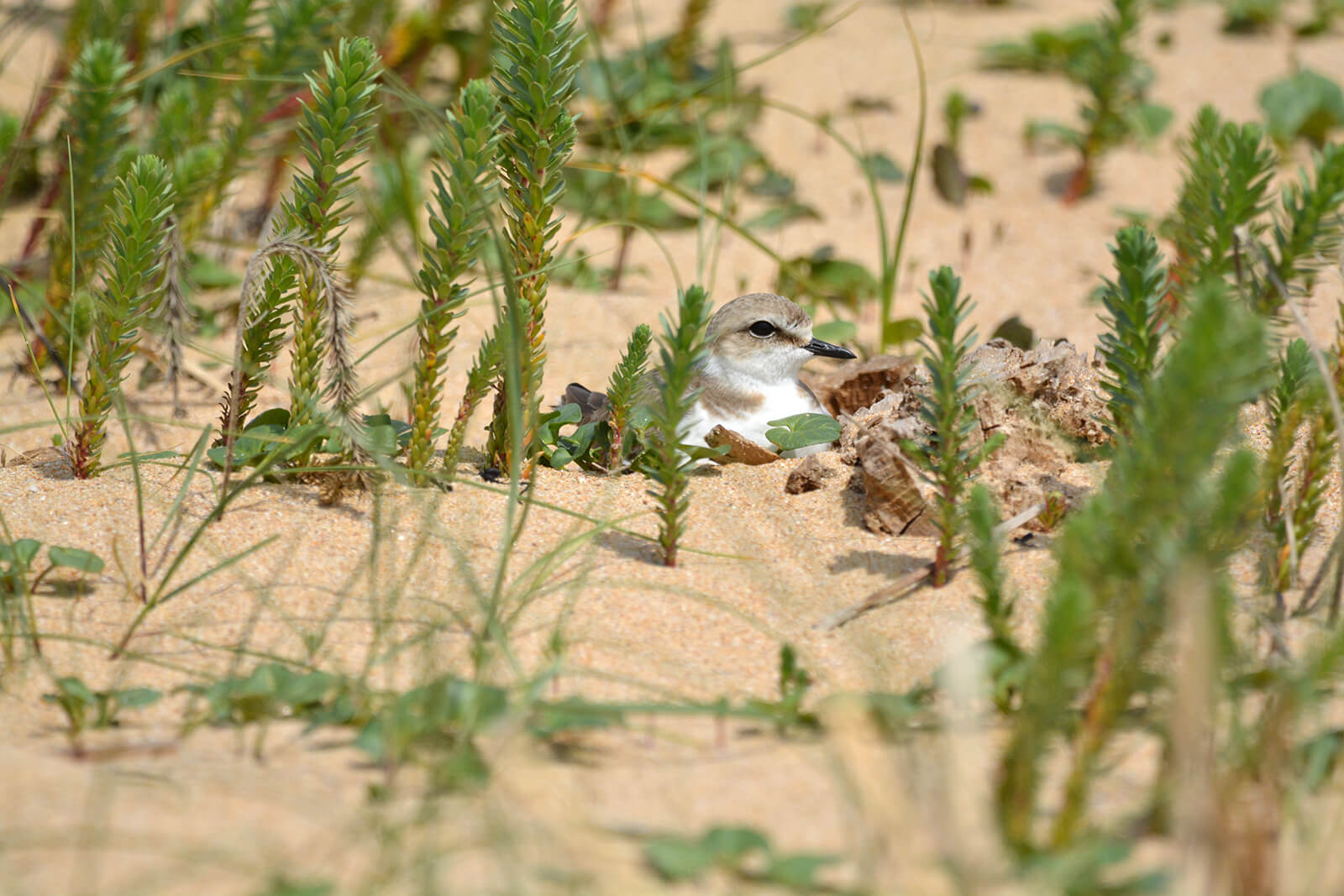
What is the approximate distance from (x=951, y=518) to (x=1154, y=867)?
3.49 ft

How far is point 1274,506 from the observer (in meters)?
3.10

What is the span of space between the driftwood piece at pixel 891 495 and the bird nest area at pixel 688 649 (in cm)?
1

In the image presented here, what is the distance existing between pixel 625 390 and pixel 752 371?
1.11m

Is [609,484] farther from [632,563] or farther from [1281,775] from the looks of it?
[1281,775]

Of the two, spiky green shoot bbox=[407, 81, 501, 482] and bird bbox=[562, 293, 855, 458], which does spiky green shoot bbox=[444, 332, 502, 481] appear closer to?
spiky green shoot bbox=[407, 81, 501, 482]

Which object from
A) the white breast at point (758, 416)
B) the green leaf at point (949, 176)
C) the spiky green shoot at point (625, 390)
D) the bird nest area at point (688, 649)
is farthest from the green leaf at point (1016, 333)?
the green leaf at point (949, 176)

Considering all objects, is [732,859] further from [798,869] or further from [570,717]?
[570,717]

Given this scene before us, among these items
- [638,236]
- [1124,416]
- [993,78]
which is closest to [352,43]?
[1124,416]

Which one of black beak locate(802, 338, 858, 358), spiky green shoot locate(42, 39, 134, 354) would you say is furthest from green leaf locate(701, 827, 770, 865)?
spiky green shoot locate(42, 39, 134, 354)

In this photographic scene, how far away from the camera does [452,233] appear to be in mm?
3105

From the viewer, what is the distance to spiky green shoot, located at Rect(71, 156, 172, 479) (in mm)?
3309

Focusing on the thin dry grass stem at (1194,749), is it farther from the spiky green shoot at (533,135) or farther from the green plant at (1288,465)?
the spiky green shoot at (533,135)

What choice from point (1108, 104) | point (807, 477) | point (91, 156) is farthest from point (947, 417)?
point (1108, 104)

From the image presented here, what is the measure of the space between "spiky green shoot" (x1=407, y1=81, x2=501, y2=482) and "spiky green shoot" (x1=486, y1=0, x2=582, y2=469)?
84mm
